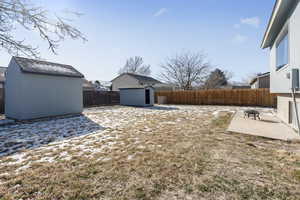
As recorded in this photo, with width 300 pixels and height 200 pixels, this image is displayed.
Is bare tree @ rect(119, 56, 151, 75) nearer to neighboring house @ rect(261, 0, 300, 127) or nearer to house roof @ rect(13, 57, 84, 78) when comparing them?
house roof @ rect(13, 57, 84, 78)

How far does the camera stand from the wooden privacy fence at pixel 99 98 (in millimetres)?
15379

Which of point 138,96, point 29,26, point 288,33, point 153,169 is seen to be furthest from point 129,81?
point 153,169

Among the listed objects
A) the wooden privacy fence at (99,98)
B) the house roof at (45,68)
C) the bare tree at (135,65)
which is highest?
the bare tree at (135,65)

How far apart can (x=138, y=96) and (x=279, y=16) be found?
487 inches

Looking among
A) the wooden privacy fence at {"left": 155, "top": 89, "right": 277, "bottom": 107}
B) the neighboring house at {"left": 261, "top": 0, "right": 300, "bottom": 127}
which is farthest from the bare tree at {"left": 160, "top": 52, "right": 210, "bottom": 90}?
the neighboring house at {"left": 261, "top": 0, "right": 300, "bottom": 127}

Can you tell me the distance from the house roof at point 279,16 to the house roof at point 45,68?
9945 mm

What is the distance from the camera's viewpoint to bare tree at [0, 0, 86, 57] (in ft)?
17.9

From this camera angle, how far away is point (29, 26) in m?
5.95

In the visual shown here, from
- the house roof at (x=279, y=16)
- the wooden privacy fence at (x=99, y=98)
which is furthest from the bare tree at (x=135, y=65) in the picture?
the house roof at (x=279, y=16)

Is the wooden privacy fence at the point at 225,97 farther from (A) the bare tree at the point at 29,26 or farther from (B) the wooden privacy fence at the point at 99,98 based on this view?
(A) the bare tree at the point at 29,26

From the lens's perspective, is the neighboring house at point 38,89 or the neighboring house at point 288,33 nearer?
the neighboring house at point 288,33

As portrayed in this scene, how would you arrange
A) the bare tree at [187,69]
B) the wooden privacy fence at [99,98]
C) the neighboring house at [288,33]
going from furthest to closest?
1. the bare tree at [187,69]
2. the wooden privacy fence at [99,98]
3. the neighboring house at [288,33]

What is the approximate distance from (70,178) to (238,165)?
9.39 feet

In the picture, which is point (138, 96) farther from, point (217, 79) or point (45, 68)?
point (217, 79)
